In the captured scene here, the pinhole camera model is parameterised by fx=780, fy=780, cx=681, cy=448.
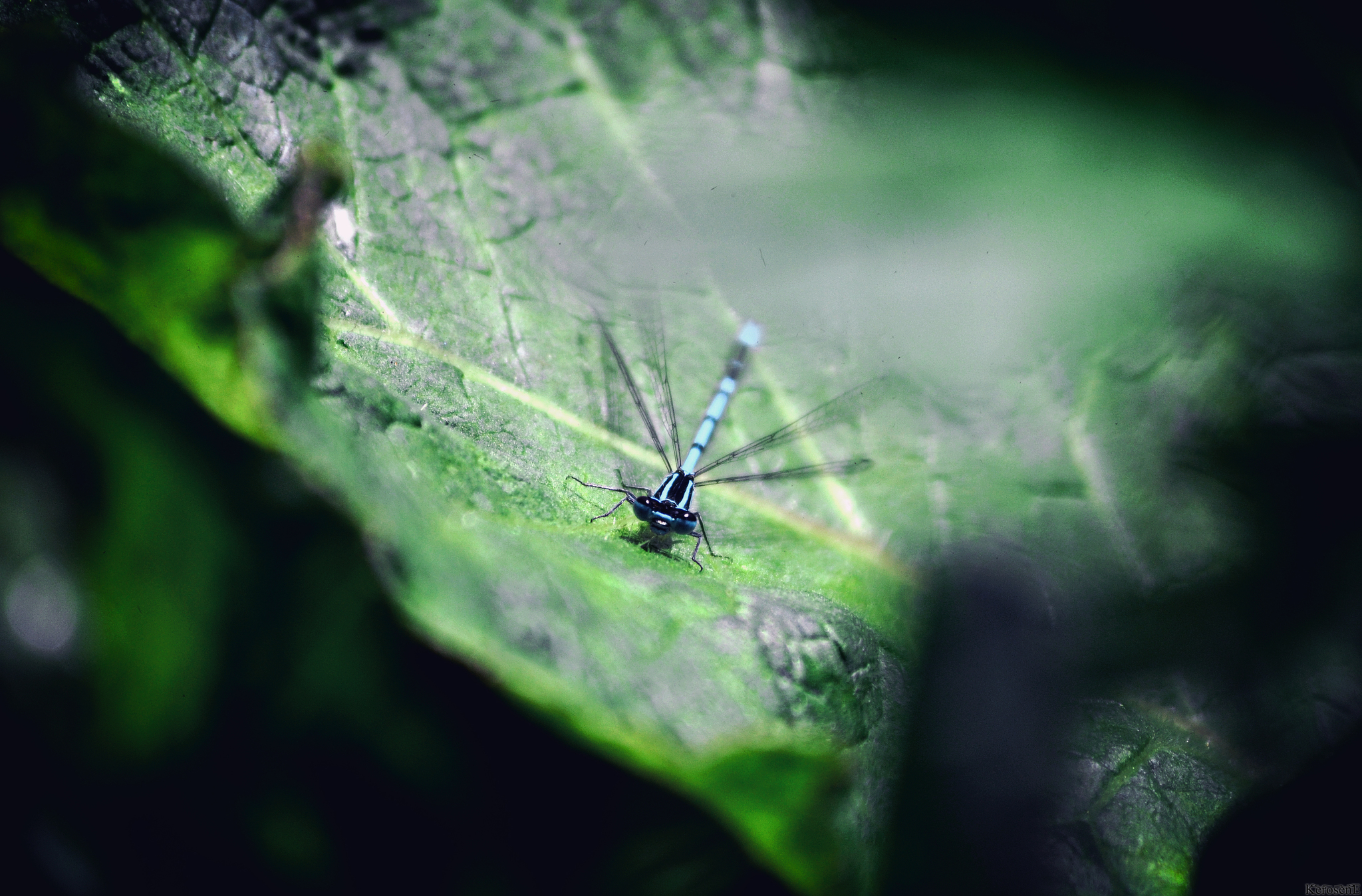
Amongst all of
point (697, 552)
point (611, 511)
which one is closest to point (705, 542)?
point (697, 552)

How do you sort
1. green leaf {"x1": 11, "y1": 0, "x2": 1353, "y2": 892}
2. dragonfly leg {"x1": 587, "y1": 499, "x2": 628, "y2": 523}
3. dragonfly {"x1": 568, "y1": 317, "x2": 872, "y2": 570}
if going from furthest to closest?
dragonfly {"x1": 568, "y1": 317, "x2": 872, "y2": 570}, dragonfly leg {"x1": 587, "y1": 499, "x2": 628, "y2": 523}, green leaf {"x1": 11, "y1": 0, "x2": 1353, "y2": 892}

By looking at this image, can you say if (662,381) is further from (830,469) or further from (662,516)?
Answer: (830,469)

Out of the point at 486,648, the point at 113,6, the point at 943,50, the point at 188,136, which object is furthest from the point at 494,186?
the point at 486,648

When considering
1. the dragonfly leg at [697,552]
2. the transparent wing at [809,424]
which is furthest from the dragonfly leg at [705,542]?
the transparent wing at [809,424]

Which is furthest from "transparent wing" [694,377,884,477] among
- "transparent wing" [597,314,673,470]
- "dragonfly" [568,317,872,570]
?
"transparent wing" [597,314,673,470]

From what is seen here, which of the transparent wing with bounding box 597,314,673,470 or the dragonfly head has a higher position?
the transparent wing with bounding box 597,314,673,470

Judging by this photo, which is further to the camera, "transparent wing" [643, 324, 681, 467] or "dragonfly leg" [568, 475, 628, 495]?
"transparent wing" [643, 324, 681, 467]

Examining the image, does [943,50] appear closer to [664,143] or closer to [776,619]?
[664,143]

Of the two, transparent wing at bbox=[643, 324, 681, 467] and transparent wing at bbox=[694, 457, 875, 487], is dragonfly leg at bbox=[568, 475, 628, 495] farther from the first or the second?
transparent wing at bbox=[694, 457, 875, 487]
